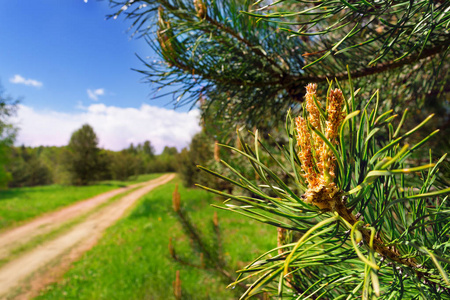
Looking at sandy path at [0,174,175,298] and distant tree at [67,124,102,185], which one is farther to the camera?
distant tree at [67,124,102,185]

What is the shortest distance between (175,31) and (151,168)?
156ft

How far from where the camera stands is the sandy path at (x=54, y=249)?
5.47 metres

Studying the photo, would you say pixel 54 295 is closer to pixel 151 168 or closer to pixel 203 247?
pixel 203 247

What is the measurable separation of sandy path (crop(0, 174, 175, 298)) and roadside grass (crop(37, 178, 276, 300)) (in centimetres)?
72

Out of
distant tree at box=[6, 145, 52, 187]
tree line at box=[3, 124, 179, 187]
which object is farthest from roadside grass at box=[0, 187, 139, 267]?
distant tree at box=[6, 145, 52, 187]

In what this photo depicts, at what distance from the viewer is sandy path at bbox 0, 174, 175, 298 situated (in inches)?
215

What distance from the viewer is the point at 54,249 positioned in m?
7.07

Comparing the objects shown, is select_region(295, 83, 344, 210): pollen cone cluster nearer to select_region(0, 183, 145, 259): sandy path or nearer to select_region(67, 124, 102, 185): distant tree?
select_region(0, 183, 145, 259): sandy path

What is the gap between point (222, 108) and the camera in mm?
1192

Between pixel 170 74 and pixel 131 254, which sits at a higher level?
pixel 170 74

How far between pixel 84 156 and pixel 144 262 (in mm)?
25152

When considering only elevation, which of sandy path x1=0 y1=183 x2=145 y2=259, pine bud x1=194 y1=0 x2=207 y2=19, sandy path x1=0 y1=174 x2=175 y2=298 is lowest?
sandy path x1=0 y1=174 x2=175 y2=298

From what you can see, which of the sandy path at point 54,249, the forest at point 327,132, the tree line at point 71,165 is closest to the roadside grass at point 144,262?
the sandy path at point 54,249

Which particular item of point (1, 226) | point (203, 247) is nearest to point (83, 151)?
point (1, 226)
